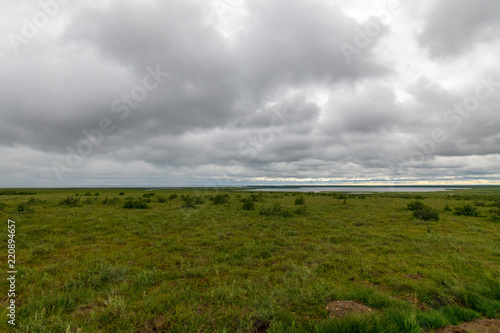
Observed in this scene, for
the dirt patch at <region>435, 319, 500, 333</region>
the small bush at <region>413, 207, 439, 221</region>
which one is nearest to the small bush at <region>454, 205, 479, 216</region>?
the small bush at <region>413, 207, 439, 221</region>

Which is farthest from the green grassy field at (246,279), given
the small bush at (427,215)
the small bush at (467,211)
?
the small bush at (467,211)

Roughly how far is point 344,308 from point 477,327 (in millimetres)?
2864

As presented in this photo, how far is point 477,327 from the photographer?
16.0 feet

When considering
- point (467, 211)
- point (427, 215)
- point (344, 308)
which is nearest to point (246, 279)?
point (344, 308)

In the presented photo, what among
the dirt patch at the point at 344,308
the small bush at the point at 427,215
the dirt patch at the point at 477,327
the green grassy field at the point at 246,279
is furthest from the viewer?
the small bush at the point at 427,215

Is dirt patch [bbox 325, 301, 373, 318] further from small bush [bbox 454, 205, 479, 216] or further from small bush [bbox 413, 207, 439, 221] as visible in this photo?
small bush [bbox 454, 205, 479, 216]

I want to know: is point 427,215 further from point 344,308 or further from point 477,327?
point 344,308

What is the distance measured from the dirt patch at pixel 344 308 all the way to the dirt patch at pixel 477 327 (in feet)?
5.11

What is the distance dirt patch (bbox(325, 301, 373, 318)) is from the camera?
5526 millimetres

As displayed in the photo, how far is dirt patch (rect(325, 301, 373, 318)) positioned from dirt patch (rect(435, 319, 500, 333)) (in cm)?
156

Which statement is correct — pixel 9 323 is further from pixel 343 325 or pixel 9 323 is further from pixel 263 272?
pixel 343 325

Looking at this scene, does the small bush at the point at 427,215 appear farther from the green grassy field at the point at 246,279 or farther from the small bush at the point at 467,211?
the small bush at the point at 467,211

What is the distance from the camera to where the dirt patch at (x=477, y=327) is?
4.74 meters

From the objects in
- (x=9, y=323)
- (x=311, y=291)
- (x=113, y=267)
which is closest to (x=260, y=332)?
(x=311, y=291)
